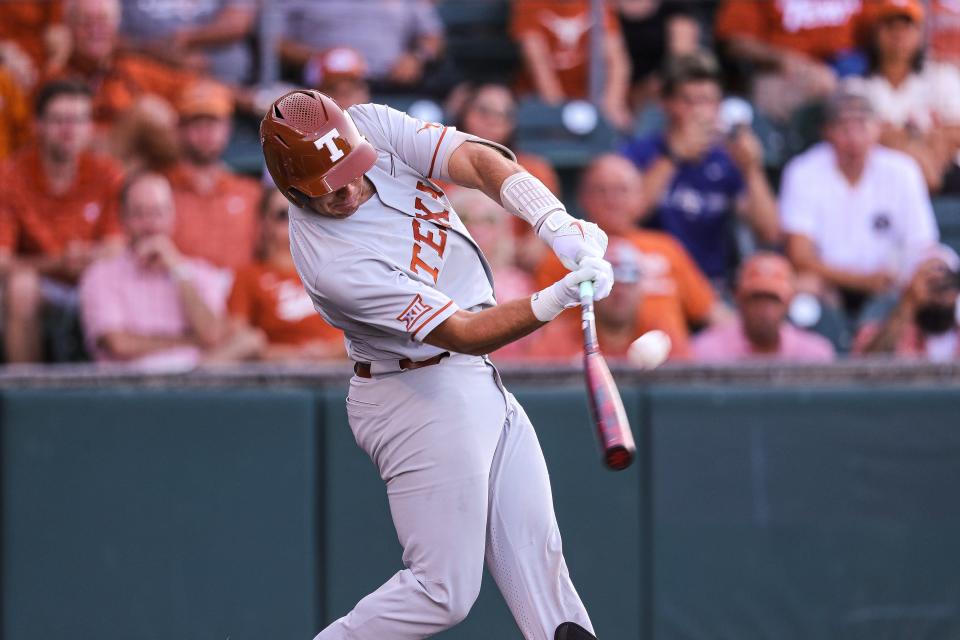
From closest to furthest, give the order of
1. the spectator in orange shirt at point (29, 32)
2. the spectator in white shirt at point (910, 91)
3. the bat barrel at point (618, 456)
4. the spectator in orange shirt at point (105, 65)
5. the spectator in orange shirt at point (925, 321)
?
the bat barrel at point (618, 456), the spectator in orange shirt at point (925, 321), the spectator in orange shirt at point (105, 65), the spectator in orange shirt at point (29, 32), the spectator in white shirt at point (910, 91)

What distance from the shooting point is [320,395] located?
175 inches

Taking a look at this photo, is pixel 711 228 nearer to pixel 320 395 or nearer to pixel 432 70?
pixel 432 70

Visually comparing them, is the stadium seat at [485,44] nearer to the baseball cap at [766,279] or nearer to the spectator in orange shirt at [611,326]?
the spectator in orange shirt at [611,326]

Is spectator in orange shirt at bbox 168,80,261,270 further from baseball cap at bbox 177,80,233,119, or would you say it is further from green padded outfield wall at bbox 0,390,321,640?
green padded outfield wall at bbox 0,390,321,640

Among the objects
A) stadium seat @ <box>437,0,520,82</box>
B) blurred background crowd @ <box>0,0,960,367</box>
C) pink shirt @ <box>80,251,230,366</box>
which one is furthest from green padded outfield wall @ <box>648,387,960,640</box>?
stadium seat @ <box>437,0,520,82</box>

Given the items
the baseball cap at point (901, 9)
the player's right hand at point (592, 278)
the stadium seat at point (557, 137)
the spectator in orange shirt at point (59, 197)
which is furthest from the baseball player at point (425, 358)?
the baseball cap at point (901, 9)

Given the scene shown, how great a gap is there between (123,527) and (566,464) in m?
1.51

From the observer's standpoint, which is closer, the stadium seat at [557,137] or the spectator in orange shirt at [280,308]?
the spectator in orange shirt at [280,308]

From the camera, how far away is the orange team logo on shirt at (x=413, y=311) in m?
3.01

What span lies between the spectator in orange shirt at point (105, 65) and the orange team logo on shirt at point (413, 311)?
3.47m

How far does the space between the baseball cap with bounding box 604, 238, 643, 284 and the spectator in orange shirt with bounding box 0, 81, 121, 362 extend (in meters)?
2.05

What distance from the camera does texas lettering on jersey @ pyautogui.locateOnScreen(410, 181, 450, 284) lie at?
3.21 metres

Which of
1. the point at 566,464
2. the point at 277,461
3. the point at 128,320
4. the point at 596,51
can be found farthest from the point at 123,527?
the point at 596,51

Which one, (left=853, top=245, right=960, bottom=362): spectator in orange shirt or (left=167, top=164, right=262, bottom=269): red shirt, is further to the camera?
(left=167, top=164, right=262, bottom=269): red shirt
